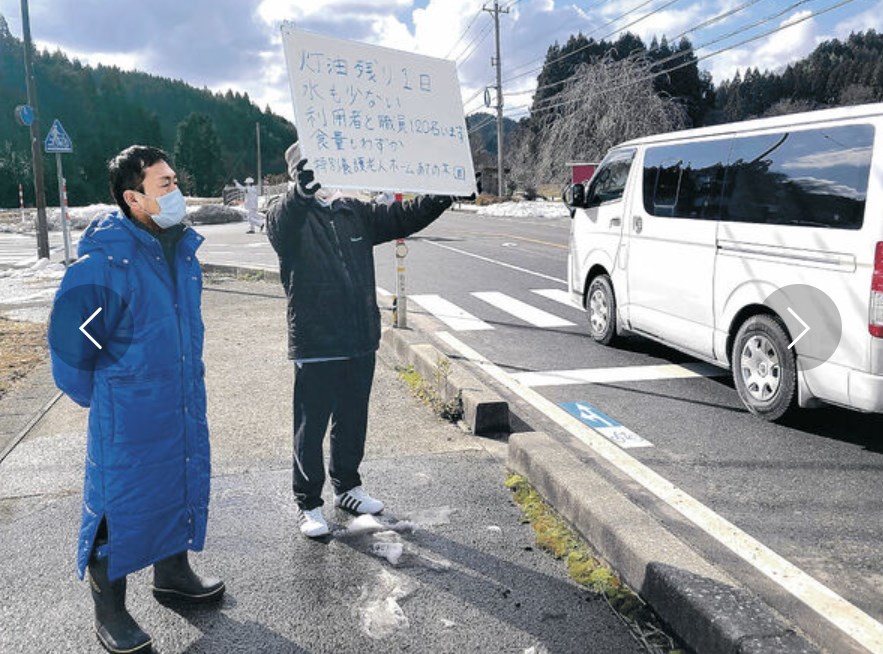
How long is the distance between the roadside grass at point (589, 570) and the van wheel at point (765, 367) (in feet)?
7.04

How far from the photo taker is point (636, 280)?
6.56 m

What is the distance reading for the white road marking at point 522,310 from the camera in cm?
870

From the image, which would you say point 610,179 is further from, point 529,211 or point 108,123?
point 108,123

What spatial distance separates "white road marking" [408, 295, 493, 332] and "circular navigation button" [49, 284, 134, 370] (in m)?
5.99

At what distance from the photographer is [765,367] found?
5000 mm

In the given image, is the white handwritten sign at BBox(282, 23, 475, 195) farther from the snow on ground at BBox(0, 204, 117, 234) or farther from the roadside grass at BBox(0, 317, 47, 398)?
the snow on ground at BBox(0, 204, 117, 234)

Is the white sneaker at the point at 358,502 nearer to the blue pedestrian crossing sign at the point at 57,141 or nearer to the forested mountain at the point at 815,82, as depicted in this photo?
the blue pedestrian crossing sign at the point at 57,141

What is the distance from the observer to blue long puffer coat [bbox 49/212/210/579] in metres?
Result: 2.39

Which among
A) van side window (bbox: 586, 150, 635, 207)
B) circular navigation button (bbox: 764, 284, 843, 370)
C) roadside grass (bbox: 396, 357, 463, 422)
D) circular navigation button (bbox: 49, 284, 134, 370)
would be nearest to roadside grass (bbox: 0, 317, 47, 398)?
roadside grass (bbox: 396, 357, 463, 422)

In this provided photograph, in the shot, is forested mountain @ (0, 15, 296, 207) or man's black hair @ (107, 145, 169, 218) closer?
man's black hair @ (107, 145, 169, 218)

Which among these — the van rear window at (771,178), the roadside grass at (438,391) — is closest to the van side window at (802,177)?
the van rear window at (771,178)

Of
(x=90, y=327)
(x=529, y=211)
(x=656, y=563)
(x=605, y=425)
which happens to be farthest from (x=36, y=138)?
(x=529, y=211)

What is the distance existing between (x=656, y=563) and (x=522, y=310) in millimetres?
6927

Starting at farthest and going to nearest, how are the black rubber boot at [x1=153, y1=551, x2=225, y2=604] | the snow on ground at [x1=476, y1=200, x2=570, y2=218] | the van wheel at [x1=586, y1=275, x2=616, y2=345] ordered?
the snow on ground at [x1=476, y1=200, x2=570, y2=218]
the van wheel at [x1=586, y1=275, x2=616, y2=345]
the black rubber boot at [x1=153, y1=551, x2=225, y2=604]
